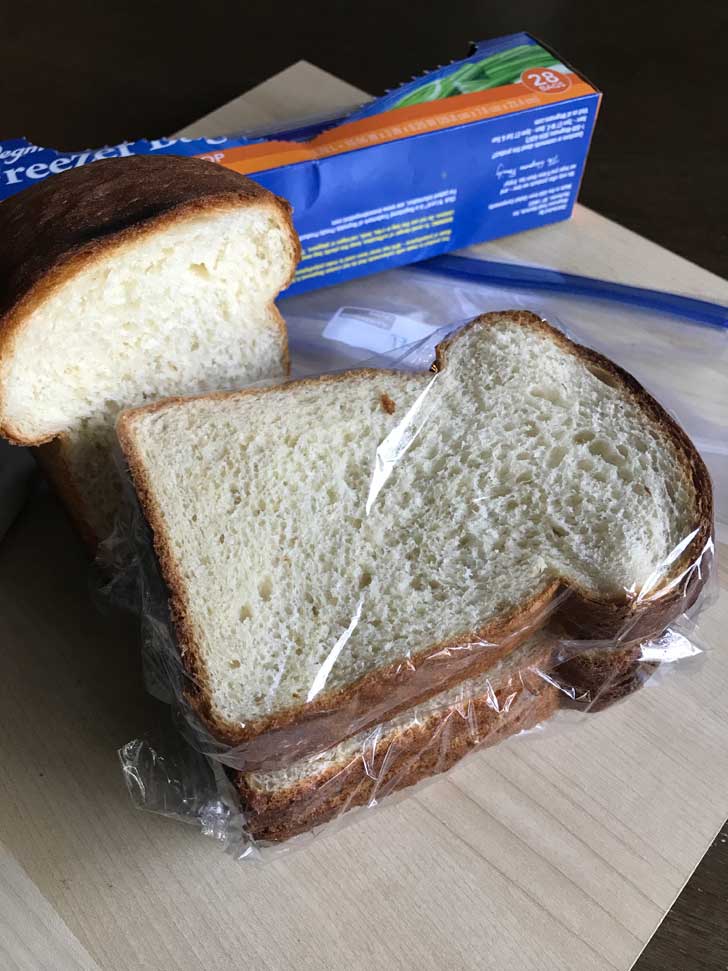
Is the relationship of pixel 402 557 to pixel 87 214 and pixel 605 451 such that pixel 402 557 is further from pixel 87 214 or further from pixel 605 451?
pixel 87 214

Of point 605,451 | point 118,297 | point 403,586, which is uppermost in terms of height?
point 118,297

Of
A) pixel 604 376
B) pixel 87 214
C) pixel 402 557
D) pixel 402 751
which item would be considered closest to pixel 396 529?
pixel 402 557

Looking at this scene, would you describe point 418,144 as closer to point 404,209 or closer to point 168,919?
point 404,209

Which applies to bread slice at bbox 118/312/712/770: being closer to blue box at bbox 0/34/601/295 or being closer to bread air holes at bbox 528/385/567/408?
bread air holes at bbox 528/385/567/408

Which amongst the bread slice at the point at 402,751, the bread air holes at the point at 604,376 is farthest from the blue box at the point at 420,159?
the bread slice at the point at 402,751

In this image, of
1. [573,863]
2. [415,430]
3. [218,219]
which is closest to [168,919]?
[573,863]

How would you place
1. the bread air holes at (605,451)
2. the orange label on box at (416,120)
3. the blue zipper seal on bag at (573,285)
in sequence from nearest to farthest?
the bread air holes at (605,451) → the orange label on box at (416,120) → the blue zipper seal on bag at (573,285)

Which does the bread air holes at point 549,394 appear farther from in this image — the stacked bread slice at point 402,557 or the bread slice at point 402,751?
the bread slice at point 402,751
